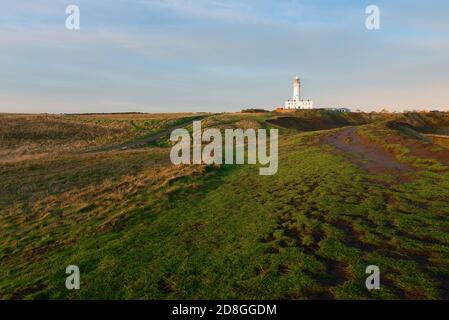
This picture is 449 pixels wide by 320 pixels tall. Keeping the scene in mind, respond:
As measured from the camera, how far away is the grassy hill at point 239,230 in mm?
11859

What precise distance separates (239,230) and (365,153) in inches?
942

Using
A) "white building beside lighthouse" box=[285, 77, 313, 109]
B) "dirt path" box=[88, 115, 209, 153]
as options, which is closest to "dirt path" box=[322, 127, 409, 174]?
"dirt path" box=[88, 115, 209, 153]

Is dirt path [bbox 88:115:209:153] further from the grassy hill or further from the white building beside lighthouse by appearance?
the white building beside lighthouse

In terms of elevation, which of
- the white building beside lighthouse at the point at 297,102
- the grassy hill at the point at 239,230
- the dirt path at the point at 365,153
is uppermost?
the white building beside lighthouse at the point at 297,102

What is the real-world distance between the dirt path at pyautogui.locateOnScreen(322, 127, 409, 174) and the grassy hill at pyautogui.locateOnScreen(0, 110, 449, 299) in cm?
38

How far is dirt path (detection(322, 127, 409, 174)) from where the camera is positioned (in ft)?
95.6

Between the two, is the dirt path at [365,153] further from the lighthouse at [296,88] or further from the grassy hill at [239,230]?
the lighthouse at [296,88]

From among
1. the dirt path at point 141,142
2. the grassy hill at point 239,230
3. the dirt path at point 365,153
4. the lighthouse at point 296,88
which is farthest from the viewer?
the lighthouse at point 296,88

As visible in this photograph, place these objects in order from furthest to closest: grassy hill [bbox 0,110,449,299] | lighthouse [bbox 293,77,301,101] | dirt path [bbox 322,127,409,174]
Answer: lighthouse [bbox 293,77,301,101]
dirt path [bbox 322,127,409,174]
grassy hill [bbox 0,110,449,299]

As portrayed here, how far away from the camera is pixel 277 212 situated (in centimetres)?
1903

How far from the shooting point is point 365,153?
3681 centimetres

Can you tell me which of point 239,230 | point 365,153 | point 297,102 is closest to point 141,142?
point 365,153

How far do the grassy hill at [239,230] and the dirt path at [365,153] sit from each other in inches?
14.8

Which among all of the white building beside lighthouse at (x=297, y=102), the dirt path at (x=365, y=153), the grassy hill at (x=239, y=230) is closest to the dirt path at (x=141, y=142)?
the grassy hill at (x=239, y=230)
